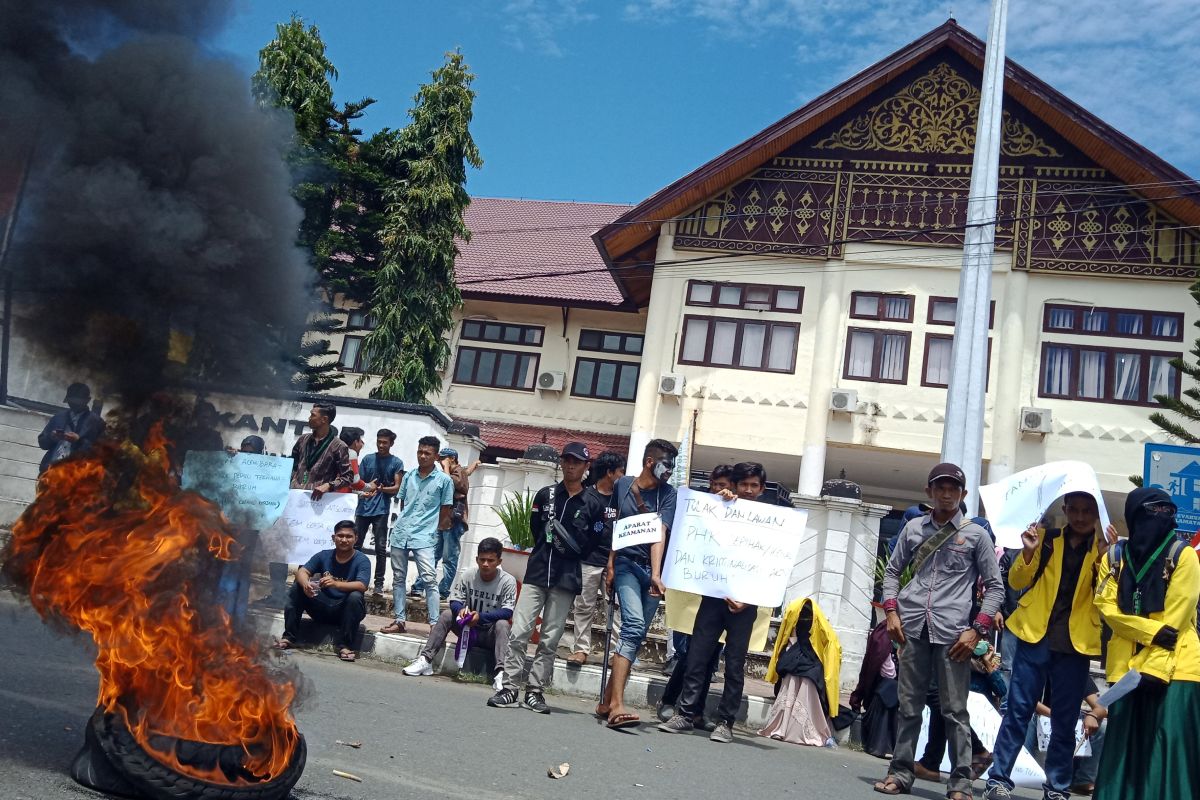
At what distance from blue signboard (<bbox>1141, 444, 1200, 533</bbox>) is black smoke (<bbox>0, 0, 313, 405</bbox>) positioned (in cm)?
852

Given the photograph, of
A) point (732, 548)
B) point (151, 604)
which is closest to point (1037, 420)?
point (732, 548)

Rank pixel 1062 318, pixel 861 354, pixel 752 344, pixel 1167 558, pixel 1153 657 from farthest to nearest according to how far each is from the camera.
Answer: pixel 752 344 < pixel 861 354 < pixel 1062 318 < pixel 1167 558 < pixel 1153 657

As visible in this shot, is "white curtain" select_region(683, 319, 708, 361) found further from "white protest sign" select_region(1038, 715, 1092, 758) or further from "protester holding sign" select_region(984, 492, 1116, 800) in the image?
"protester holding sign" select_region(984, 492, 1116, 800)

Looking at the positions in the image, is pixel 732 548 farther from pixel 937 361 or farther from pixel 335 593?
pixel 937 361

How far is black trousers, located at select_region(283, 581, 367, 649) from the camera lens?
339 inches

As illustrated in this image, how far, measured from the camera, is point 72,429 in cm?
475

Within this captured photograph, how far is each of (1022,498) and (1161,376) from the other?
15181 mm

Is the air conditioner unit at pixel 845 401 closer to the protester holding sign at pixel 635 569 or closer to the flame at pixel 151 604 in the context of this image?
the protester holding sign at pixel 635 569

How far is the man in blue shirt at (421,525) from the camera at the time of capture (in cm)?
955

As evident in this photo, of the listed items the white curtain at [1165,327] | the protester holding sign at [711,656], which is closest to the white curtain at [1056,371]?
the white curtain at [1165,327]

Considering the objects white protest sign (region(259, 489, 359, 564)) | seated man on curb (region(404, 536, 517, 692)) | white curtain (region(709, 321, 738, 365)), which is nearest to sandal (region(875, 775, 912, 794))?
seated man on curb (region(404, 536, 517, 692))

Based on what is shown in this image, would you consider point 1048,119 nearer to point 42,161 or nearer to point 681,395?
point 681,395

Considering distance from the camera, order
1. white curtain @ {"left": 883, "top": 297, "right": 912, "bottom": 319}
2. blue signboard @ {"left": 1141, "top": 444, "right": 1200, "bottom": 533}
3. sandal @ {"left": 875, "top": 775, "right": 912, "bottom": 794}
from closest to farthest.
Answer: sandal @ {"left": 875, "top": 775, "right": 912, "bottom": 794} < blue signboard @ {"left": 1141, "top": 444, "right": 1200, "bottom": 533} < white curtain @ {"left": 883, "top": 297, "right": 912, "bottom": 319}

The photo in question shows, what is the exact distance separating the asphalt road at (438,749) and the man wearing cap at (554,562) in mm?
436
